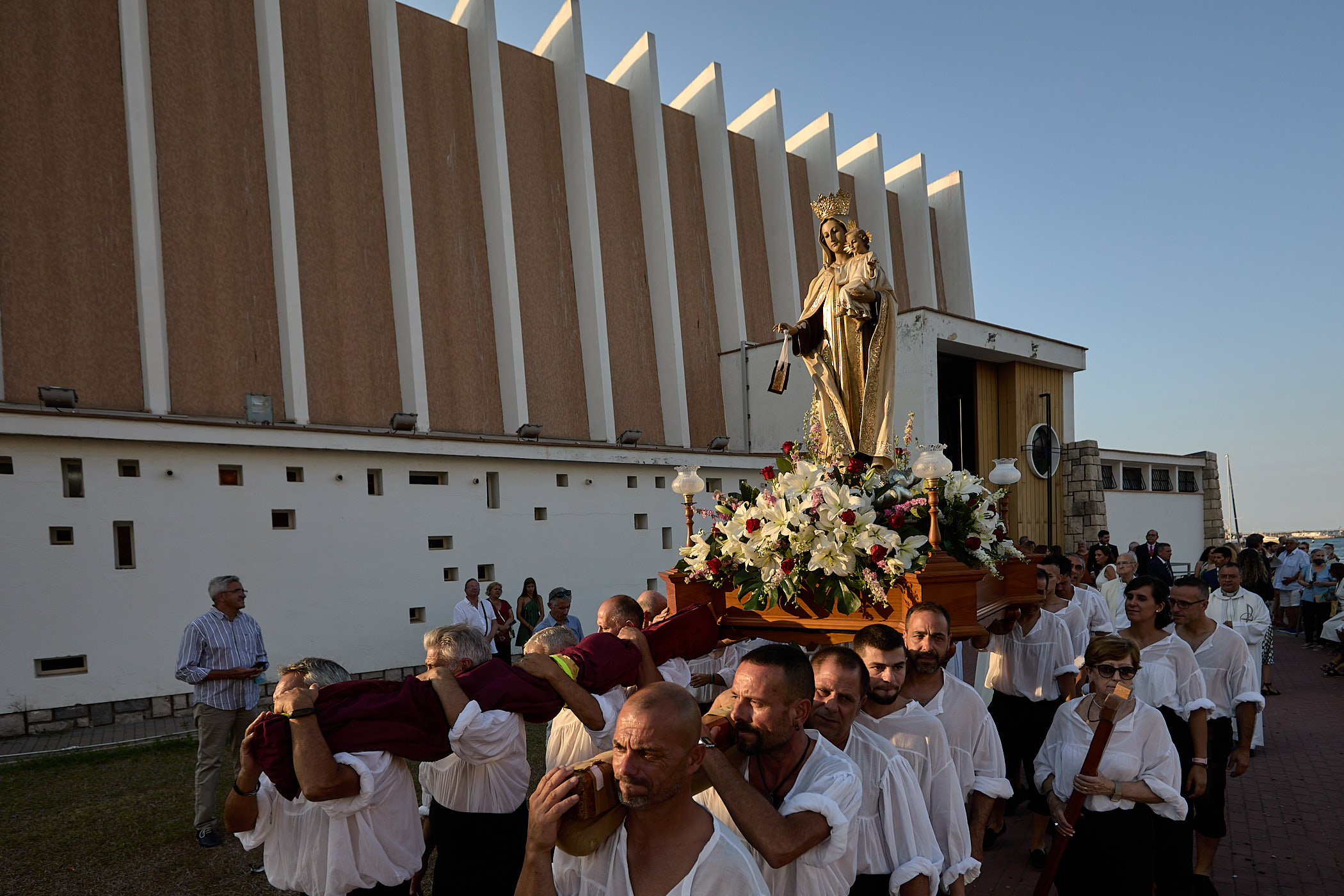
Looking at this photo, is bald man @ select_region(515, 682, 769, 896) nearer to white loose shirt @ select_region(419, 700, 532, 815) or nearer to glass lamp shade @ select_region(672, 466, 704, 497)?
white loose shirt @ select_region(419, 700, 532, 815)

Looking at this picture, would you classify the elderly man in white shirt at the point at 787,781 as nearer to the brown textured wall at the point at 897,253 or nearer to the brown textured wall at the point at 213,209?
the brown textured wall at the point at 213,209

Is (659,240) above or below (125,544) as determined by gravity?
above

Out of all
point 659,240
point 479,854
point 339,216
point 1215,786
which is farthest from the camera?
point 659,240

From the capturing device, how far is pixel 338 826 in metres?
3.32

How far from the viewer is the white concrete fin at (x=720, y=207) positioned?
21.0m

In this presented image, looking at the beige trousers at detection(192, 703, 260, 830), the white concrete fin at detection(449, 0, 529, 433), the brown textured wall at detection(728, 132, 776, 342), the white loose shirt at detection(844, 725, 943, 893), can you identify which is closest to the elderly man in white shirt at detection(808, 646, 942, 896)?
the white loose shirt at detection(844, 725, 943, 893)

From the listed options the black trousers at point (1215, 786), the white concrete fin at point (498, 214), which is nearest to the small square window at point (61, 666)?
the white concrete fin at point (498, 214)

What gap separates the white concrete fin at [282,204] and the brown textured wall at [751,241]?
1095 centimetres

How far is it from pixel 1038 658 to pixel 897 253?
2185 centimetres

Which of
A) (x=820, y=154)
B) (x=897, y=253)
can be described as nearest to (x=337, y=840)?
(x=820, y=154)

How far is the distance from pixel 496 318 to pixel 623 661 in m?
15.0

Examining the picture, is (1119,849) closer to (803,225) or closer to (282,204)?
(282,204)

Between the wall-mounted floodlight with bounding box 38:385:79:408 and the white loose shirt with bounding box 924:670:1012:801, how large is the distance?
424 inches

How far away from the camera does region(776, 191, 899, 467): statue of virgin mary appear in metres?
5.81
